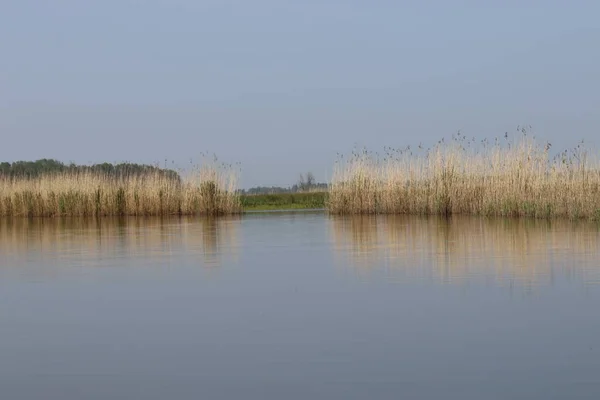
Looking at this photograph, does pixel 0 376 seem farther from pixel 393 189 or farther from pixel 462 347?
pixel 393 189

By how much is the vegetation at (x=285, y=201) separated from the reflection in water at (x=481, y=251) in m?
18.4

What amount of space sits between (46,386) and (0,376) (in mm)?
322

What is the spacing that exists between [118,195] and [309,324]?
62.5 feet

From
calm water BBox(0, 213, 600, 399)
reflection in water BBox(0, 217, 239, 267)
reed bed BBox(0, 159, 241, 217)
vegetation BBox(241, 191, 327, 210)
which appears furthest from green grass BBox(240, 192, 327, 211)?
calm water BBox(0, 213, 600, 399)

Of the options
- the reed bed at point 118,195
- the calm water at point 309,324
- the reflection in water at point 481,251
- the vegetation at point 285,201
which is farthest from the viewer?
the vegetation at point 285,201

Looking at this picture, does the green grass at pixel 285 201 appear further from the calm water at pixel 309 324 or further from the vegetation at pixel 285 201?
the calm water at pixel 309 324

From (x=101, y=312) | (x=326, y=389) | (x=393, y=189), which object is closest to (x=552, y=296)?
(x=326, y=389)

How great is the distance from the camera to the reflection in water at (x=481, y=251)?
6.59 metres

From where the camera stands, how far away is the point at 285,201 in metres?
34.3

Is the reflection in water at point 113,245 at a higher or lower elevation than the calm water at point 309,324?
higher

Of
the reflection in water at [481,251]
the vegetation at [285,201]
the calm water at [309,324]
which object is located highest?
the vegetation at [285,201]

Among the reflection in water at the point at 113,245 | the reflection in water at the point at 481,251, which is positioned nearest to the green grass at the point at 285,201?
the reflection in water at the point at 113,245

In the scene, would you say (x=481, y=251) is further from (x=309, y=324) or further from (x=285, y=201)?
(x=285, y=201)

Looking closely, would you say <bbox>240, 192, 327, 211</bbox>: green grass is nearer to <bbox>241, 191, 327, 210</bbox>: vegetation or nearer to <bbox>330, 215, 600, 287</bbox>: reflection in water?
<bbox>241, 191, 327, 210</bbox>: vegetation
